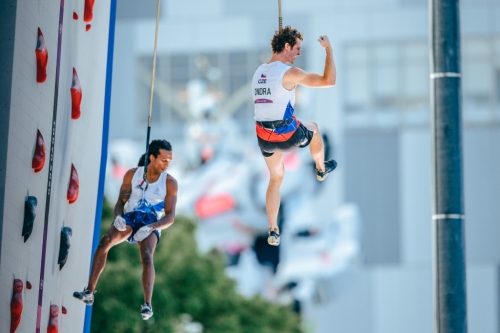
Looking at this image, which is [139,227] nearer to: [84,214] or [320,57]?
[84,214]

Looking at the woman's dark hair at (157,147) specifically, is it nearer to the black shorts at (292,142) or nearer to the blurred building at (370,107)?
the black shorts at (292,142)

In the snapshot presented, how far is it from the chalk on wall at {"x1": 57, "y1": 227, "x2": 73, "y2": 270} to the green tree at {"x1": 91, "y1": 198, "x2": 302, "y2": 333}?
12.9 metres

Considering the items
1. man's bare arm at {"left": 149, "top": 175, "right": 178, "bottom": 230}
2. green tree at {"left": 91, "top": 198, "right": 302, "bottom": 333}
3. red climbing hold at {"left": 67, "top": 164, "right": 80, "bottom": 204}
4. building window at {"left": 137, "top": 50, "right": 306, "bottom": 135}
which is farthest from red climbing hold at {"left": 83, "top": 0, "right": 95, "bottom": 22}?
building window at {"left": 137, "top": 50, "right": 306, "bottom": 135}

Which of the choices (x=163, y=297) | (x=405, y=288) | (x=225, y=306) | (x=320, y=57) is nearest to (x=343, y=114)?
(x=320, y=57)

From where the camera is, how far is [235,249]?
6034cm

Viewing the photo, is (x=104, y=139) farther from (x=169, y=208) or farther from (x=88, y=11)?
(x=169, y=208)

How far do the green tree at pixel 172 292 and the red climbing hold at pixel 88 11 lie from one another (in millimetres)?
13107

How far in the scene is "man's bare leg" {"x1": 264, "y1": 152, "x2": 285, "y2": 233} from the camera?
12367 millimetres

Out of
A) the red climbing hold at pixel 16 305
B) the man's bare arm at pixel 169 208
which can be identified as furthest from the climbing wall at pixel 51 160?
the man's bare arm at pixel 169 208

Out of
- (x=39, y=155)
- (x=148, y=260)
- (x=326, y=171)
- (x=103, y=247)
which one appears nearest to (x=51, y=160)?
(x=39, y=155)

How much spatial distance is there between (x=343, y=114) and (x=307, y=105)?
23.3 ft

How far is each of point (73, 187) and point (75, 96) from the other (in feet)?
3.00

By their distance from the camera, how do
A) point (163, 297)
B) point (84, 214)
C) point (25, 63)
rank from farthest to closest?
point (163, 297), point (84, 214), point (25, 63)

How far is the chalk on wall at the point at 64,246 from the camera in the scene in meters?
12.5
